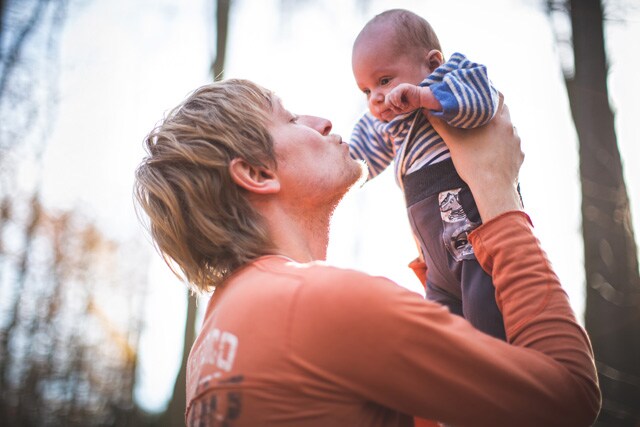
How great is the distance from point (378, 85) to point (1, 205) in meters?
3.86

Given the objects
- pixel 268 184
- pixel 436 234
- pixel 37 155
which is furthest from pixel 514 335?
pixel 37 155

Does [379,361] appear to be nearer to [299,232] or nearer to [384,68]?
[299,232]

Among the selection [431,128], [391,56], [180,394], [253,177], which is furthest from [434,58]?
[180,394]

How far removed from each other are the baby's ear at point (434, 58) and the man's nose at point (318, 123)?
0.41 metres

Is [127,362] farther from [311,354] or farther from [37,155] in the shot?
[311,354]

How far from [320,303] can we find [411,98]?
722mm

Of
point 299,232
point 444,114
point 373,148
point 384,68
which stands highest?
point 384,68

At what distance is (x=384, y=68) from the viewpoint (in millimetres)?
1656

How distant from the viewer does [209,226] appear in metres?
1.38

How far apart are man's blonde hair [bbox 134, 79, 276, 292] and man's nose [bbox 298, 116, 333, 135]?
0.12 meters

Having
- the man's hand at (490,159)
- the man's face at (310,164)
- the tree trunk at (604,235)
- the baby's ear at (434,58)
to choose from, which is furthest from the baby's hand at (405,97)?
the tree trunk at (604,235)

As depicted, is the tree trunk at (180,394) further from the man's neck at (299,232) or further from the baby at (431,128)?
the baby at (431,128)

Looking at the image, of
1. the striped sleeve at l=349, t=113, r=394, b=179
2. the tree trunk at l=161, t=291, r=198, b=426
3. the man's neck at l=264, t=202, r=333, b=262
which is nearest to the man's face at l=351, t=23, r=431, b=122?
the striped sleeve at l=349, t=113, r=394, b=179

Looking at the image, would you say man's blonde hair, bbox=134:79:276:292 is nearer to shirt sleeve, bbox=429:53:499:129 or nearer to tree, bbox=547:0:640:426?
shirt sleeve, bbox=429:53:499:129
